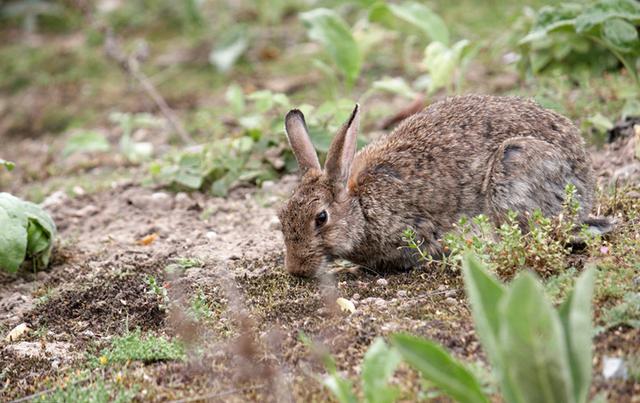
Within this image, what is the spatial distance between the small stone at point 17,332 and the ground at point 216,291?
0.17ft

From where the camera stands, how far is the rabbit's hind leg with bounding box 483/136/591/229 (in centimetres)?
571

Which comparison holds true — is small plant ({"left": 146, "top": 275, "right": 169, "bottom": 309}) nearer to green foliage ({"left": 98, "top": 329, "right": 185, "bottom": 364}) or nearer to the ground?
the ground

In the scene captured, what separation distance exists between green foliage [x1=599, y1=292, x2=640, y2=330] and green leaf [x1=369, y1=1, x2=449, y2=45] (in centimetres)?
483

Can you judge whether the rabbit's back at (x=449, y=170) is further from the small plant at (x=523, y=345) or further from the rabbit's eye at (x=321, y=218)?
the small plant at (x=523, y=345)

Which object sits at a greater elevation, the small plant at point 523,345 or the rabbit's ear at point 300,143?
the small plant at point 523,345

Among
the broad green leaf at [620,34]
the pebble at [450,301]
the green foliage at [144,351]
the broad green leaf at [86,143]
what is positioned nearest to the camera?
the green foliage at [144,351]

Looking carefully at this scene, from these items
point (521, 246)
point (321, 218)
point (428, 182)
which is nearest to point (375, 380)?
point (521, 246)

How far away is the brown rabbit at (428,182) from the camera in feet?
18.8

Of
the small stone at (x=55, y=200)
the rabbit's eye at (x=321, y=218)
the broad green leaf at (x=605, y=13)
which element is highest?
the broad green leaf at (x=605, y=13)

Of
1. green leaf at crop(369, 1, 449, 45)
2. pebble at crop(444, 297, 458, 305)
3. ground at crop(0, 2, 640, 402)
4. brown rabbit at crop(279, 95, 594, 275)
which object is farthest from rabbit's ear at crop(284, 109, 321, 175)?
green leaf at crop(369, 1, 449, 45)

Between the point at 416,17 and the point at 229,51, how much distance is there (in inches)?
128

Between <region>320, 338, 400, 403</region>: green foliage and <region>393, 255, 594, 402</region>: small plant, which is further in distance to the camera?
<region>320, 338, 400, 403</region>: green foliage

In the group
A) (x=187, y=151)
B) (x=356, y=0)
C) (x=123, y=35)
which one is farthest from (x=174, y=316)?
(x=123, y=35)

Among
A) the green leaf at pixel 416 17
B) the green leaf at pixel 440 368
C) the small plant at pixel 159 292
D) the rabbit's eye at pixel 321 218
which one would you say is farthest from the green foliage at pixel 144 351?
the green leaf at pixel 416 17
